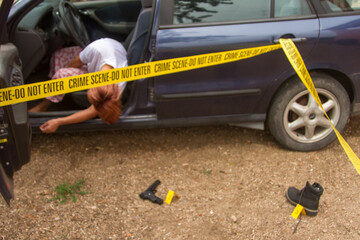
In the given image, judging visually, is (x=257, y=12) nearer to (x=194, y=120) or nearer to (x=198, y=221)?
(x=194, y=120)

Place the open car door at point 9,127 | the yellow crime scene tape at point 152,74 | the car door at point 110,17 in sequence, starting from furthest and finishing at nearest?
the car door at point 110,17, the yellow crime scene tape at point 152,74, the open car door at point 9,127

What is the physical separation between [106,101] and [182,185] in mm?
888

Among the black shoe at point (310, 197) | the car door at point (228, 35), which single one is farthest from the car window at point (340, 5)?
the black shoe at point (310, 197)

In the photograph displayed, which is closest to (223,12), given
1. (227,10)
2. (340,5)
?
(227,10)

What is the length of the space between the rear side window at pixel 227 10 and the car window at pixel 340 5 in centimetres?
14

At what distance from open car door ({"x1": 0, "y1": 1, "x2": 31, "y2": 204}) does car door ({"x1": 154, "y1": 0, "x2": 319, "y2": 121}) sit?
1.05m

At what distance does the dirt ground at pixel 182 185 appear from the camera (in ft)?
8.05

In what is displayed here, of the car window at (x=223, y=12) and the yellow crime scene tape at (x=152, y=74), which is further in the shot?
the car window at (x=223, y=12)

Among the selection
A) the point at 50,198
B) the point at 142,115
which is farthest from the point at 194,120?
the point at 50,198

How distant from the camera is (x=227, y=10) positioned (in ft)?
9.26

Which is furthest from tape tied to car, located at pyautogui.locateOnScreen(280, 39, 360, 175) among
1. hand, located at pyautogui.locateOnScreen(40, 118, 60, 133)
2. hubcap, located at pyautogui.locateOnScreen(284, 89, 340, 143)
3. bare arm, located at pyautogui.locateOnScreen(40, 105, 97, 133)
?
hand, located at pyautogui.locateOnScreen(40, 118, 60, 133)

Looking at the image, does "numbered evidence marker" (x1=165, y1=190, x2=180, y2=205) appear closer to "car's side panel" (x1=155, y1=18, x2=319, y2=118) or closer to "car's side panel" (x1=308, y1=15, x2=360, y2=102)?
"car's side panel" (x1=155, y1=18, x2=319, y2=118)

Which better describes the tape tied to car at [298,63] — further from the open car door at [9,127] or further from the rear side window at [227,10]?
the open car door at [9,127]

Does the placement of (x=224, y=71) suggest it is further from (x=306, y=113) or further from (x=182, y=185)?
(x=182, y=185)
